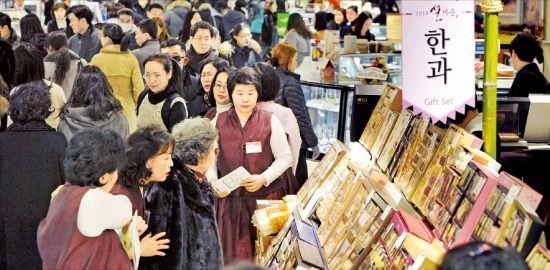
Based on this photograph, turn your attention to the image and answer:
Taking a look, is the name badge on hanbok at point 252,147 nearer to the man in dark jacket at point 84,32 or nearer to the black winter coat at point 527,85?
the black winter coat at point 527,85

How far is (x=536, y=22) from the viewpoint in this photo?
769 inches

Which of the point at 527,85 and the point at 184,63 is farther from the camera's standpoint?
the point at 184,63

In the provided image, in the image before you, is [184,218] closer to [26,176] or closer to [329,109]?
[26,176]

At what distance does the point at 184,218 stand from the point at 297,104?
304cm

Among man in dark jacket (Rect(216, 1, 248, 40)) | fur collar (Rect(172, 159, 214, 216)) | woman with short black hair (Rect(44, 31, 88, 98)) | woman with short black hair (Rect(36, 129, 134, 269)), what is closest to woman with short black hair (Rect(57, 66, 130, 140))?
fur collar (Rect(172, 159, 214, 216))

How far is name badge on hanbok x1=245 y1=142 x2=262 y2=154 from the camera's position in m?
5.98

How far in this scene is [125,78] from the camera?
850 centimetres

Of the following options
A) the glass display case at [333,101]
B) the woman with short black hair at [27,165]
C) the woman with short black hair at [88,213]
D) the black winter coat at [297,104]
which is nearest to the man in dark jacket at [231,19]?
the glass display case at [333,101]

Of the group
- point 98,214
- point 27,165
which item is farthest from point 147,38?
point 98,214

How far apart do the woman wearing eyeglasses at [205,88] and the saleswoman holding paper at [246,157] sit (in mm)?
899

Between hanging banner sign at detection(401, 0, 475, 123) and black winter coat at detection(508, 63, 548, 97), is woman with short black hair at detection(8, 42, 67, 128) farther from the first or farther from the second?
hanging banner sign at detection(401, 0, 475, 123)

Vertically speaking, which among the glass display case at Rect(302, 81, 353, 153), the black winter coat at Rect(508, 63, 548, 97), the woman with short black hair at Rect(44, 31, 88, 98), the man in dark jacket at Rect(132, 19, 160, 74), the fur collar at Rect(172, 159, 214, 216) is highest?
the man in dark jacket at Rect(132, 19, 160, 74)

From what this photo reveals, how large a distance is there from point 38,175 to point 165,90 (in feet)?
4.95

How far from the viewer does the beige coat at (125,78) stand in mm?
8445
